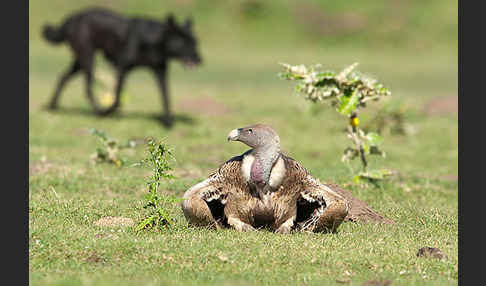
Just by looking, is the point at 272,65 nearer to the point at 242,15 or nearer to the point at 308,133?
the point at 242,15

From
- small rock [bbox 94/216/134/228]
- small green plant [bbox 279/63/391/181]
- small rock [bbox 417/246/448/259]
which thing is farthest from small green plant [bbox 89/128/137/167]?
small rock [bbox 417/246/448/259]

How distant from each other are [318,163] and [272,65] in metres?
22.8

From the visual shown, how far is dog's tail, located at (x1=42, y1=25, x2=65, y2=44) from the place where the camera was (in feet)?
58.3

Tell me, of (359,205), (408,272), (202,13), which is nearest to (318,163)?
(359,205)

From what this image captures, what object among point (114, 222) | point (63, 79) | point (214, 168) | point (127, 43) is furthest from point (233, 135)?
point (63, 79)

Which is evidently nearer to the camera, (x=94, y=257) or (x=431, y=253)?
(x=94, y=257)

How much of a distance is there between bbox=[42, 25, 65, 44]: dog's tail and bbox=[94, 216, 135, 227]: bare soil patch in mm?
10991

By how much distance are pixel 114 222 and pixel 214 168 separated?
4.36 meters

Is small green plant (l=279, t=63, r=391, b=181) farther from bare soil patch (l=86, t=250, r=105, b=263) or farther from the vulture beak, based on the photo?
bare soil patch (l=86, t=250, r=105, b=263)

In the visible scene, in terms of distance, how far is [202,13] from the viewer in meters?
47.8

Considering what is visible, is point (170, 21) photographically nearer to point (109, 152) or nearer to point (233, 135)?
point (109, 152)

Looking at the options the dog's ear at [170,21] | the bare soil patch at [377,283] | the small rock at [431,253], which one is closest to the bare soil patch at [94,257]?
the bare soil patch at [377,283]

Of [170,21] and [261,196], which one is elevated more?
[170,21]

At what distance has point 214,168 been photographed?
465 inches
